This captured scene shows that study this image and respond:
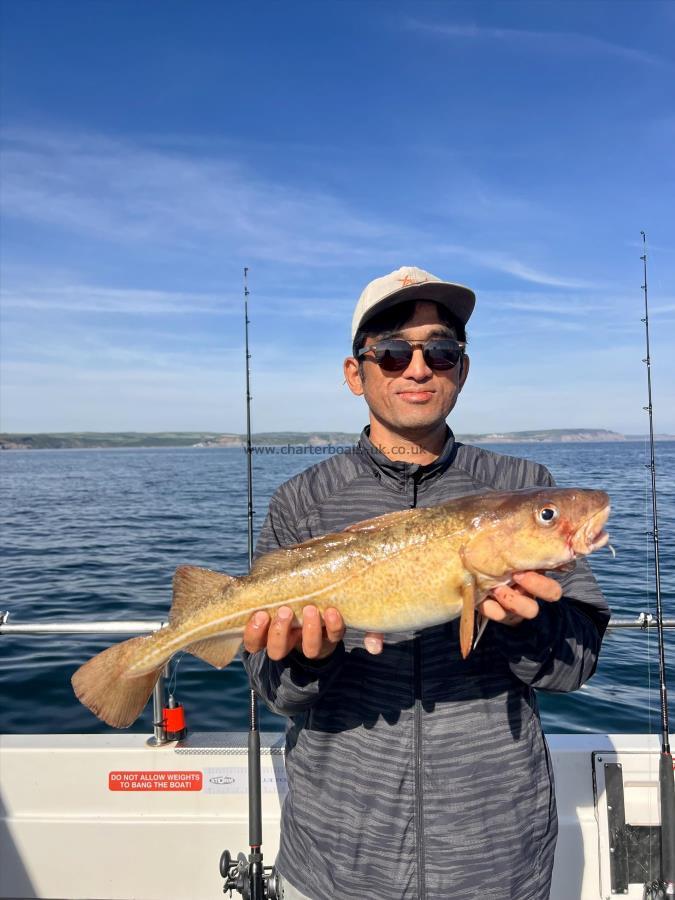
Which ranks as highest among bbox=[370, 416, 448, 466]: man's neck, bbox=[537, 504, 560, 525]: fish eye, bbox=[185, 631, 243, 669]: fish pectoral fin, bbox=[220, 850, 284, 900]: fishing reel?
bbox=[370, 416, 448, 466]: man's neck

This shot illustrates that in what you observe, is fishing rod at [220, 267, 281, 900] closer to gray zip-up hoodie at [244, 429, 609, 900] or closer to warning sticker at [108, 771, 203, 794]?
warning sticker at [108, 771, 203, 794]

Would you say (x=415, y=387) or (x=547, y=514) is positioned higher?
(x=415, y=387)

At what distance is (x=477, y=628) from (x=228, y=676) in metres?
7.63

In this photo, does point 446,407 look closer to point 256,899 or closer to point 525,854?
point 525,854

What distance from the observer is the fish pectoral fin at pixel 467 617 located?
2525mm

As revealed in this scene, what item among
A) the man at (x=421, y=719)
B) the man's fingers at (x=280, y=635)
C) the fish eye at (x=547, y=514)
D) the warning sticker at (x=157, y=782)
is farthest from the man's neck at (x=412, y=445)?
the warning sticker at (x=157, y=782)

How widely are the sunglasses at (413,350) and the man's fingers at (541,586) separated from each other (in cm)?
110

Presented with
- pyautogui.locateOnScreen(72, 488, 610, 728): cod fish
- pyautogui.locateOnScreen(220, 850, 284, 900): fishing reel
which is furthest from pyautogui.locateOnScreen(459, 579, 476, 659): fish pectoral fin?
pyautogui.locateOnScreen(220, 850, 284, 900): fishing reel

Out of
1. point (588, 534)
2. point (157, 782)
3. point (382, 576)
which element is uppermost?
point (588, 534)

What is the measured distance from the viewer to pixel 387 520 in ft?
9.64

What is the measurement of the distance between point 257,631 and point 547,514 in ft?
4.42

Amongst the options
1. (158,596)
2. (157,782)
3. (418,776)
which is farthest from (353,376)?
(158,596)

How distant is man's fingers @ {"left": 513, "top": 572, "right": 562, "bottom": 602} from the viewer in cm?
249

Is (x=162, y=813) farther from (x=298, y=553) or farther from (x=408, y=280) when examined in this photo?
(x=408, y=280)
